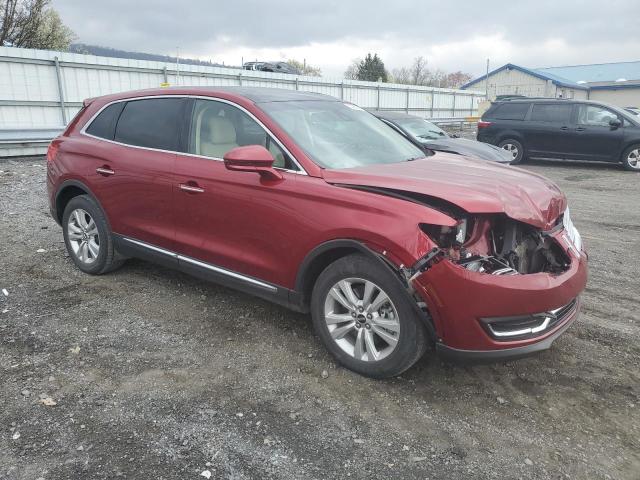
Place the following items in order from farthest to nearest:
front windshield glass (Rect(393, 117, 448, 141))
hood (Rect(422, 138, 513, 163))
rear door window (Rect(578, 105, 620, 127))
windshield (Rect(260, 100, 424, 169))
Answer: rear door window (Rect(578, 105, 620, 127)) < front windshield glass (Rect(393, 117, 448, 141)) < hood (Rect(422, 138, 513, 163)) < windshield (Rect(260, 100, 424, 169))

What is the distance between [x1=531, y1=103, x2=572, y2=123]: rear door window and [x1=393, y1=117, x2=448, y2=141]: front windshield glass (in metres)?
3.96

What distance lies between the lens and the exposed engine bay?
112 inches

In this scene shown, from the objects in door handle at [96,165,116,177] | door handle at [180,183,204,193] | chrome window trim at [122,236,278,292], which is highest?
door handle at [96,165,116,177]

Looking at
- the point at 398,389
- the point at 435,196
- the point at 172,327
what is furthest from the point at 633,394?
the point at 172,327

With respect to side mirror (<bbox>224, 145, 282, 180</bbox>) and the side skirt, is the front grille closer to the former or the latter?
the side skirt

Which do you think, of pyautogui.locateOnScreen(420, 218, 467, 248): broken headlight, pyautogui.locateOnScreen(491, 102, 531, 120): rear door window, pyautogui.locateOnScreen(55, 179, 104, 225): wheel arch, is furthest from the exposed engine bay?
pyautogui.locateOnScreen(491, 102, 531, 120): rear door window

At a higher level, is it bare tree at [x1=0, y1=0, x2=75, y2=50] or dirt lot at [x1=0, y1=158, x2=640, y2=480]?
bare tree at [x1=0, y1=0, x2=75, y2=50]

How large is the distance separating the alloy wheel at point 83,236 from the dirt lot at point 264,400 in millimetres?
421

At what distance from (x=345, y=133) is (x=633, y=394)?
256 cm

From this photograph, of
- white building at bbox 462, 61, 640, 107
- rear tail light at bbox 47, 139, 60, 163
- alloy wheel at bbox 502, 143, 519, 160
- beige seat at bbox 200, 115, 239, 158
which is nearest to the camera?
beige seat at bbox 200, 115, 239, 158

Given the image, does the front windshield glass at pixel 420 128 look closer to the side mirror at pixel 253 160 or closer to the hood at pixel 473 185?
the hood at pixel 473 185

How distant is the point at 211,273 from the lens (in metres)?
3.93

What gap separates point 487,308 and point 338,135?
1.76 metres

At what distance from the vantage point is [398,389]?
3.16 meters
